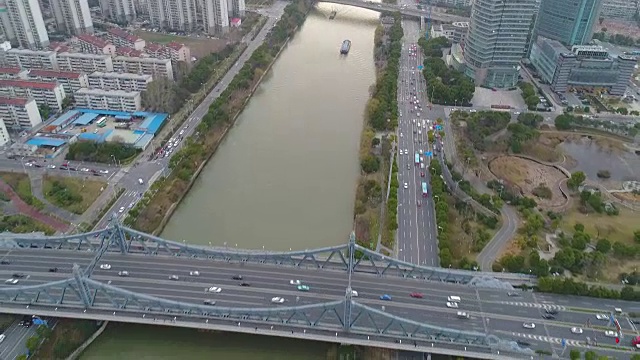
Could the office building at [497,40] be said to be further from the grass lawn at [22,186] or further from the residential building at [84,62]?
the grass lawn at [22,186]

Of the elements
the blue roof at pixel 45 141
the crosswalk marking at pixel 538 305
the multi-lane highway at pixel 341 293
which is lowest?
the blue roof at pixel 45 141

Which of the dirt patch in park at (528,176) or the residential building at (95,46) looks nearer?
the dirt patch in park at (528,176)

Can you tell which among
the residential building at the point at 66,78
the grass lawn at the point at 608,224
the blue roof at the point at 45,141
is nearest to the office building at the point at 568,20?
the grass lawn at the point at 608,224

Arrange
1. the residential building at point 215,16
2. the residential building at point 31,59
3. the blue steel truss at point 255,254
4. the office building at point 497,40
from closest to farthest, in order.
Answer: the blue steel truss at point 255,254 → the office building at point 497,40 → the residential building at point 31,59 → the residential building at point 215,16

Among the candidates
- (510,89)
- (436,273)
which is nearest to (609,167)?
(510,89)

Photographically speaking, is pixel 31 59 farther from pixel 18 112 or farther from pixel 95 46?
pixel 18 112

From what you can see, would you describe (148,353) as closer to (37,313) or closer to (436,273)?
(37,313)

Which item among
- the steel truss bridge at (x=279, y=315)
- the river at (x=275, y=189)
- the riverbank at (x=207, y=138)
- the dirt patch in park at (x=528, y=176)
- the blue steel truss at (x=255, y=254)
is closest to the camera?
the steel truss bridge at (x=279, y=315)
